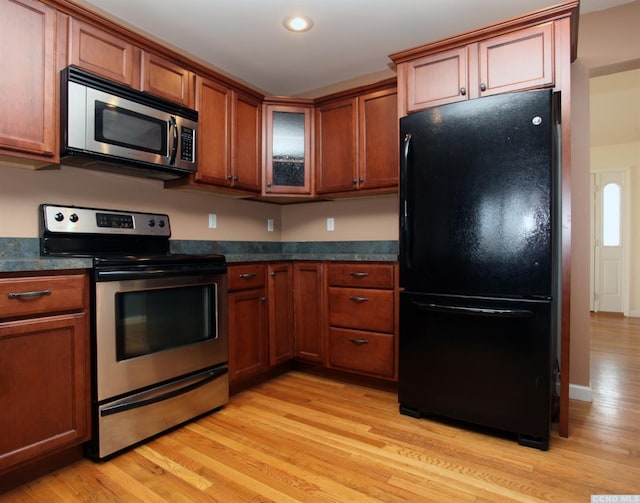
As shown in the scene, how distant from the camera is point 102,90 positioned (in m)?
1.97

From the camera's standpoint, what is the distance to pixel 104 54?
2020 millimetres

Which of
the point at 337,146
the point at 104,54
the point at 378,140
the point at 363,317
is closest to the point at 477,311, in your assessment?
the point at 363,317

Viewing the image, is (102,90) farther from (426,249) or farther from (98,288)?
(426,249)

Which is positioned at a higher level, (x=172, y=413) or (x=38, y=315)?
(x=38, y=315)

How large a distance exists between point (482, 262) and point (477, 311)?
257mm

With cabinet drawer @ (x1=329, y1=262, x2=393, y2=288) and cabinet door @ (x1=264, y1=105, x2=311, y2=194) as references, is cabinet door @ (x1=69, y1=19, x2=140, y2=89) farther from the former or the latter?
cabinet drawer @ (x1=329, y1=262, x2=393, y2=288)

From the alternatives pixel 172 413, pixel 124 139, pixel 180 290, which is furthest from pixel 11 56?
pixel 172 413

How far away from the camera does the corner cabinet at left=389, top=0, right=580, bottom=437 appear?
1933 millimetres

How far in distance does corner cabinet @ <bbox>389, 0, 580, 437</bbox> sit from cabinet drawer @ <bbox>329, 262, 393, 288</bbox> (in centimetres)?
101

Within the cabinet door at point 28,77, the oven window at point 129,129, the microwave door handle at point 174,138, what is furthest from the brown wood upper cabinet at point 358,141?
the cabinet door at point 28,77

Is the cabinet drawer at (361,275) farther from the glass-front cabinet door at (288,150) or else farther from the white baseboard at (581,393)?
the white baseboard at (581,393)

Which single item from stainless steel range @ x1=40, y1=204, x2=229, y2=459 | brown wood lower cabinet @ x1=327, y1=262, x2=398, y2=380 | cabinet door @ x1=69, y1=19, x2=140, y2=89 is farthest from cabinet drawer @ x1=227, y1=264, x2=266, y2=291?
cabinet door @ x1=69, y1=19, x2=140, y2=89

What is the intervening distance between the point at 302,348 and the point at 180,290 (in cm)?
120

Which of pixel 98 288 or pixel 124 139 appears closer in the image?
pixel 98 288
